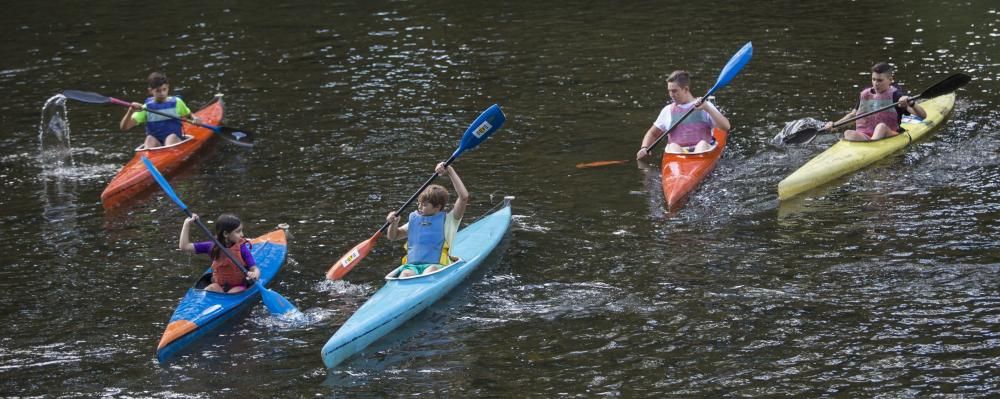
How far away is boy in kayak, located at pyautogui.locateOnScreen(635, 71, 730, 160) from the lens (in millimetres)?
11164

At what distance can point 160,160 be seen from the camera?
1234cm

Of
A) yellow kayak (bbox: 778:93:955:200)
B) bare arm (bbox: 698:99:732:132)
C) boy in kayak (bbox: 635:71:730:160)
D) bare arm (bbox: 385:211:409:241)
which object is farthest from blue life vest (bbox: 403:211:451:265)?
bare arm (bbox: 698:99:732:132)

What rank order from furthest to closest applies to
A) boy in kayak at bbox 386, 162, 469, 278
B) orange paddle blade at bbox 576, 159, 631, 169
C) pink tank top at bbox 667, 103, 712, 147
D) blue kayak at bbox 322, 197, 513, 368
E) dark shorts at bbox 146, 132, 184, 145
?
dark shorts at bbox 146, 132, 184, 145
orange paddle blade at bbox 576, 159, 631, 169
pink tank top at bbox 667, 103, 712, 147
boy in kayak at bbox 386, 162, 469, 278
blue kayak at bbox 322, 197, 513, 368

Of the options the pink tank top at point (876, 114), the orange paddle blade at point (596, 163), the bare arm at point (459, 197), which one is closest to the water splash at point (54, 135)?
the orange paddle blade at point (596, 163)

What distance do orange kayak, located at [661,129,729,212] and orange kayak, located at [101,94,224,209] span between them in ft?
Answer: 17.8

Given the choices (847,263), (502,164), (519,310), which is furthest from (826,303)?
(502,164)

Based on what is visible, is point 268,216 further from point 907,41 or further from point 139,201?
point 907,41

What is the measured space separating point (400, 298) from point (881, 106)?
5957 millimetres

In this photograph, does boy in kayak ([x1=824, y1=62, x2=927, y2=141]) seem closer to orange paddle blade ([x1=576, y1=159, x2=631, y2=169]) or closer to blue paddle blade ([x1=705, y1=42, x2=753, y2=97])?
blue paddle blade ([x1=705, y1=42, x2=753, y2=97])

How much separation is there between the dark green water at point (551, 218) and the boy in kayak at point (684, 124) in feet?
1.11

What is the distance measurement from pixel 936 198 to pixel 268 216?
6172 mm

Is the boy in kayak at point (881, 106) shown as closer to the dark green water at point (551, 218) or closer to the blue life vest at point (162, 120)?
the dark green water at point (551, 218)

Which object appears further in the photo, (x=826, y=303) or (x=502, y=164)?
(x=502, y=164)

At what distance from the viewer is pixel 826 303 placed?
7879 mm
